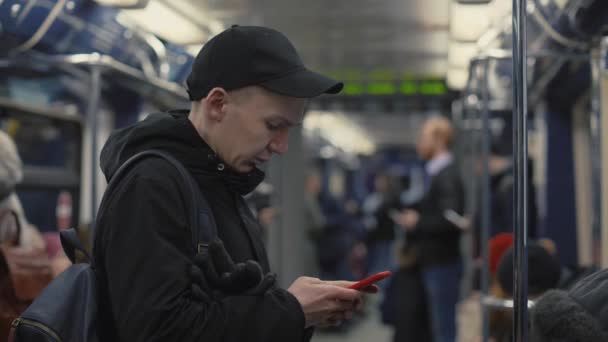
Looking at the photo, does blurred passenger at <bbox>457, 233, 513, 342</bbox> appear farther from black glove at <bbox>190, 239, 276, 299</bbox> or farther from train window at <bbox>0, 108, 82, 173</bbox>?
train window at <bbox>0, 108, 82, 173</bbox>

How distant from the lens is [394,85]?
730 centimetres

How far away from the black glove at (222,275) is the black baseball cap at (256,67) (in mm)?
319

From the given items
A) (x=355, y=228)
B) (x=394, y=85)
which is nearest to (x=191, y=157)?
(x=394, y=85)

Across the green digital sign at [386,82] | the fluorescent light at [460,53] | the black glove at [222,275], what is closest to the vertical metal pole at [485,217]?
the fluorescent light at [460,53]

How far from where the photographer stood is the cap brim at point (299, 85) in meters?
1.57

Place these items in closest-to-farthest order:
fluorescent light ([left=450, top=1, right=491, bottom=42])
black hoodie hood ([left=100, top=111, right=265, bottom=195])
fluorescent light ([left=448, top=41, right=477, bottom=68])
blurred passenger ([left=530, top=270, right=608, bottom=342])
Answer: blurred passenger ([left=530, top=270, right=608, bottom=342])
black hoodie hood ([left=100, top=111, right=265, bottom=195])
fluorescent light ([left=450, top=1, right=491, bottom=42])
fluorescent light ([left=448, top=41, right=477, bottom=68])

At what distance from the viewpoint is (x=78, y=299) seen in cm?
149

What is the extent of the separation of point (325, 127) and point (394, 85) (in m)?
5.97

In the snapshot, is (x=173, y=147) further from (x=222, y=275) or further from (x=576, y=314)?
(x=576, y=314)

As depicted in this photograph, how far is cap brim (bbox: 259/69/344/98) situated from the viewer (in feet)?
5.16

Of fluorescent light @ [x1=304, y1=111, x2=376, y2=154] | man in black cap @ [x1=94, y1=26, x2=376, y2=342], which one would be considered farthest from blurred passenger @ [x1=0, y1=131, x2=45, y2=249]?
fluorescent light @ [x1=304, y1=111, x2=376, y2=154]

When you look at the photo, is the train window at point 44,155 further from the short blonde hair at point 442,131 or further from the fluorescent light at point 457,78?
the fluorescent light at point 457,78

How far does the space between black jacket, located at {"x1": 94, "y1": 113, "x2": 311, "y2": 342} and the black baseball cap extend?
13 cm

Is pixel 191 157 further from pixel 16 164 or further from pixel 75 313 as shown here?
pixel 16 164
